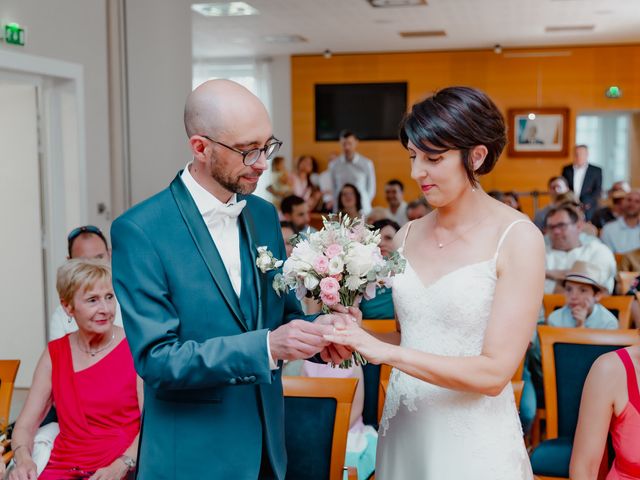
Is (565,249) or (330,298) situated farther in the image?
(565,249)

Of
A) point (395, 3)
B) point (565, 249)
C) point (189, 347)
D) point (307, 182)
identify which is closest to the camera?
point (189, 347)

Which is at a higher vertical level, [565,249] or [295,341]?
[295,341]

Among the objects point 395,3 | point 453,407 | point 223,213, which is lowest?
point 453,407

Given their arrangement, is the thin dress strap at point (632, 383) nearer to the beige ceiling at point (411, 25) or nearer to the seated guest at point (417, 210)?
the seated guest at point (417, 210)

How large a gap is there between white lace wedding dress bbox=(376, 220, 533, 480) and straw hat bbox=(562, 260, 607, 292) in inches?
110

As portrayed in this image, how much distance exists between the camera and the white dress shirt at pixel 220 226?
2008 millimetres

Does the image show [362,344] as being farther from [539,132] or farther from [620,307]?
[539,132]

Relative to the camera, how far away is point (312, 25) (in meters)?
12.6

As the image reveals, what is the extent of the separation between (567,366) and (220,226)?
2.31m

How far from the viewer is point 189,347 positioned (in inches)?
71.7

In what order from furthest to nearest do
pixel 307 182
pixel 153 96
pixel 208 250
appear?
pixel 307 182 → pixel 153 96 → pixel 208 250

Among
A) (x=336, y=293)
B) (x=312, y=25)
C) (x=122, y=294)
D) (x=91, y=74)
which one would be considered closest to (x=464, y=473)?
(x=336, y=293)

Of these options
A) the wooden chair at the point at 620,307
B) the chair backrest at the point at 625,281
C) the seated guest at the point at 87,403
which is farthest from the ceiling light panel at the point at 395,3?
the seated guest at the point at 87,403

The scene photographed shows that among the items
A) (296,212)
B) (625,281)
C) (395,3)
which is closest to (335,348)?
(625,281)
